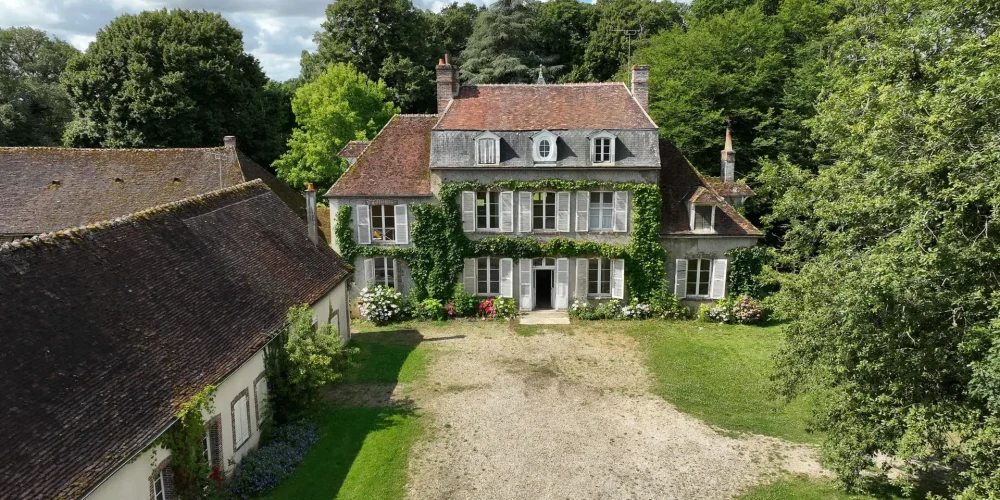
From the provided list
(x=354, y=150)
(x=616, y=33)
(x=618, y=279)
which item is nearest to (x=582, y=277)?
(x=618, y=279)

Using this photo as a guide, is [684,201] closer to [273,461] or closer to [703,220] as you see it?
[703,220]

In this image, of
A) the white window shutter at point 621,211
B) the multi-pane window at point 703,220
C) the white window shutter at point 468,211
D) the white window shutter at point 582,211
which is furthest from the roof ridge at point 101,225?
the multi-pane window at point 703,220

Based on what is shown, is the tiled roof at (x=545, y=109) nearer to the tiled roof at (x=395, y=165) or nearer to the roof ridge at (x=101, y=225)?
the tiled roof at (x=395, y=165)

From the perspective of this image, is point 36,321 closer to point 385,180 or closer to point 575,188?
point 385,180

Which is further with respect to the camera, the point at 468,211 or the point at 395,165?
the point at 395,165

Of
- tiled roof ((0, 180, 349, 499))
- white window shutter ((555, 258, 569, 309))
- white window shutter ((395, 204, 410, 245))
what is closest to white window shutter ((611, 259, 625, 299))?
white window shutter ((555, 258, 569, 309))
